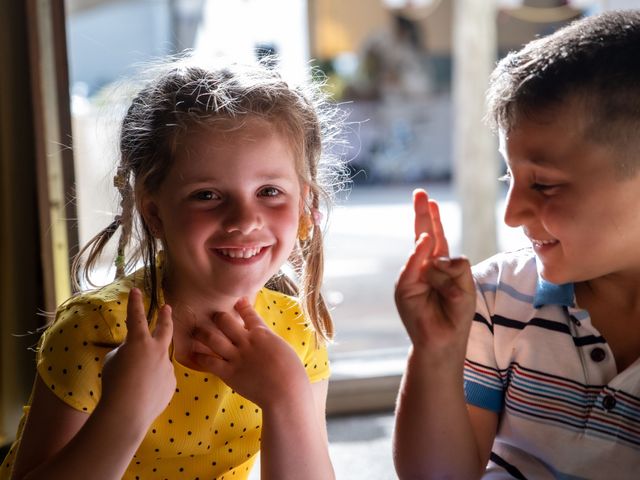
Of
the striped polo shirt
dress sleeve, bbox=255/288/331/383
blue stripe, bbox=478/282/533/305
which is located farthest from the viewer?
dress sleeve, bbox=255/288/331/383

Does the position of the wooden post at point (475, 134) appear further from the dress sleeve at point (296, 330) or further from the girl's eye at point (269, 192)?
the girl's eye at point (269, 192)

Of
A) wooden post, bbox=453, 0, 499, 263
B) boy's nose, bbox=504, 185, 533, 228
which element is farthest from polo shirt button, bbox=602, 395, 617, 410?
wooden post, bbox=453, 0, 499, 263

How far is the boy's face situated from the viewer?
106 centimetres

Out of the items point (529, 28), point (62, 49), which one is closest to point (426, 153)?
point (529, 28)

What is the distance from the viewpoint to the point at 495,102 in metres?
1.14

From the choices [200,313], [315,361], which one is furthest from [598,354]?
[200,313]

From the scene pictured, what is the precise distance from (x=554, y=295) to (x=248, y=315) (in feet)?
1.37

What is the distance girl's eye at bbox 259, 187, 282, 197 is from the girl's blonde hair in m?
0.06

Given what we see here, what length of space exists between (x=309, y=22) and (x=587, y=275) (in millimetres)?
6701

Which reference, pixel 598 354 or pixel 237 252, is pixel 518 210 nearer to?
pixel 598 354

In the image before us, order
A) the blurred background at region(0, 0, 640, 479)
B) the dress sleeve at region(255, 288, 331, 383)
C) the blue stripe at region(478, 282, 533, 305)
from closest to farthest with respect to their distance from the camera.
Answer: the blue stripe at region(478, 282, 533, 305), the dress sleeve at region(255, 288, 331, 383), the blurred background at region(0, 0, 640, 479)

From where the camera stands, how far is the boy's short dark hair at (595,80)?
3.46 ft

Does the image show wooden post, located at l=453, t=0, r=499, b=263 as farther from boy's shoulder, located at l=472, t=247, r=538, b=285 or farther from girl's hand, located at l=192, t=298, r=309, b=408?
girl's hand, located at l=192, t=298, r=309, b=408

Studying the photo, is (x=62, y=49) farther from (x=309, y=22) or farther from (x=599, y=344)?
(x=309, y=22)
